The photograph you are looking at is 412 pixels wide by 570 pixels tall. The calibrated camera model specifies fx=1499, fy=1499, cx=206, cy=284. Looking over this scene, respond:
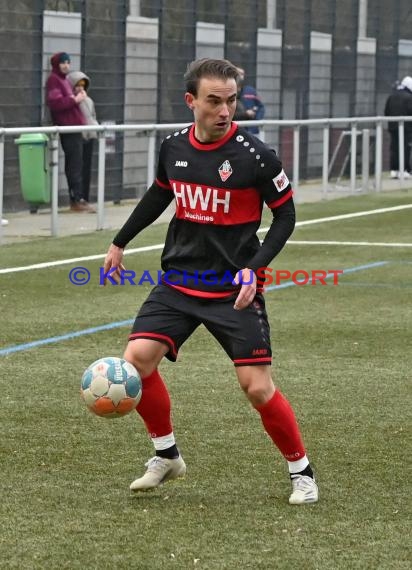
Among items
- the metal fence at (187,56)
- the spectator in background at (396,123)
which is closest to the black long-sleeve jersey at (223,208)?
the metal fence at (187,56)

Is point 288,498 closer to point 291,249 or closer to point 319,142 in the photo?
point 291,249

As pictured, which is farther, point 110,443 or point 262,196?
point 110,443

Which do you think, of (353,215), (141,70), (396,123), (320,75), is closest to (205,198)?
(353,215)

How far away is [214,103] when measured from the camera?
607cm

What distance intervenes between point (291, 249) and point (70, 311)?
4887mm

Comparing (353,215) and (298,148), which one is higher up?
(298,148)

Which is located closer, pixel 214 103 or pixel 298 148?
pixel 214 103

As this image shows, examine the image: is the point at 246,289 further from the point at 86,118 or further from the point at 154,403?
the point at 86,118

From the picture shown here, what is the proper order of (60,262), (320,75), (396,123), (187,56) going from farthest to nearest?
(320,75)
(396,123)
(187,56)
(60,262)

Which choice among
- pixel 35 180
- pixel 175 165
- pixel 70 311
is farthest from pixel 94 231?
pixel 175 165

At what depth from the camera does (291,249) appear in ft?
52.2

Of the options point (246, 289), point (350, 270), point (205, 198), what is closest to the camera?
point (246, 289)

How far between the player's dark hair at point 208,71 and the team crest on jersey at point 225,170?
0.32 meters

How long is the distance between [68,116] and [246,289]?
13.6 metres
